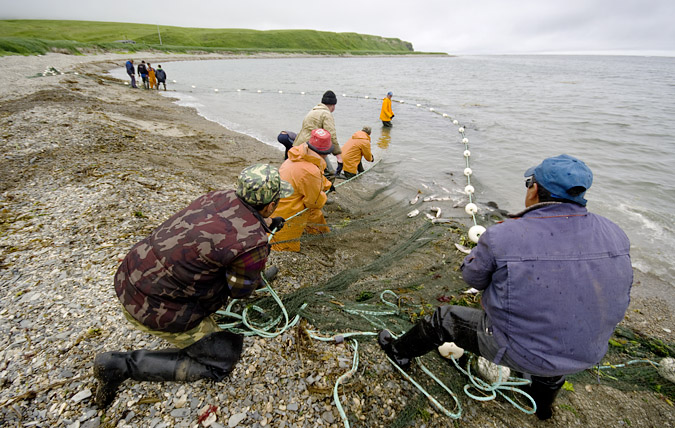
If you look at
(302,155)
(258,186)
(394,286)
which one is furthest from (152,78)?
(258,186)

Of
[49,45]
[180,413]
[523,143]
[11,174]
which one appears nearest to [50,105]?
[11,174]

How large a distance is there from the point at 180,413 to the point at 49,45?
56.5 metres

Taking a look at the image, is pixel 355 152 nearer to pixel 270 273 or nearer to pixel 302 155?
pixel 302 155

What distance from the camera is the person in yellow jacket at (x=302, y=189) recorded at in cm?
A: 449

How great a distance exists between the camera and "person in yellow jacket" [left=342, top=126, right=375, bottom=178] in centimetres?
Answer: 859

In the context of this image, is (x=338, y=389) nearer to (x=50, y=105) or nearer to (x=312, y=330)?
(x=312, y=330)

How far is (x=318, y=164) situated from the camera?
4898 mm

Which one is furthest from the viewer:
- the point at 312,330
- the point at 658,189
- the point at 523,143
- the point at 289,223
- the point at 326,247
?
the point at 523,143

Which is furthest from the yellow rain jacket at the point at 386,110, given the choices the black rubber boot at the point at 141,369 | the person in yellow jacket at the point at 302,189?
the black rubber boot at the point at 141,369

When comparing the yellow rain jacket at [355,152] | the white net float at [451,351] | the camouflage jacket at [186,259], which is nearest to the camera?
the camouflage jacket at [186,259]

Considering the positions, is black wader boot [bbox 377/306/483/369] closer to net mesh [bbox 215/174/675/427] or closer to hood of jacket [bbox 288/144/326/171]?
net mesh [bbox 215/174/675/427]

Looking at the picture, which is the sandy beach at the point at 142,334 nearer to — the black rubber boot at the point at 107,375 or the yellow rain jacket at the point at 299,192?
the black rubber boot at the point at 107,375

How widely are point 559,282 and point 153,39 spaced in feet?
352

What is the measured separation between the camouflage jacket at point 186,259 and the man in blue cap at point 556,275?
1.73m
